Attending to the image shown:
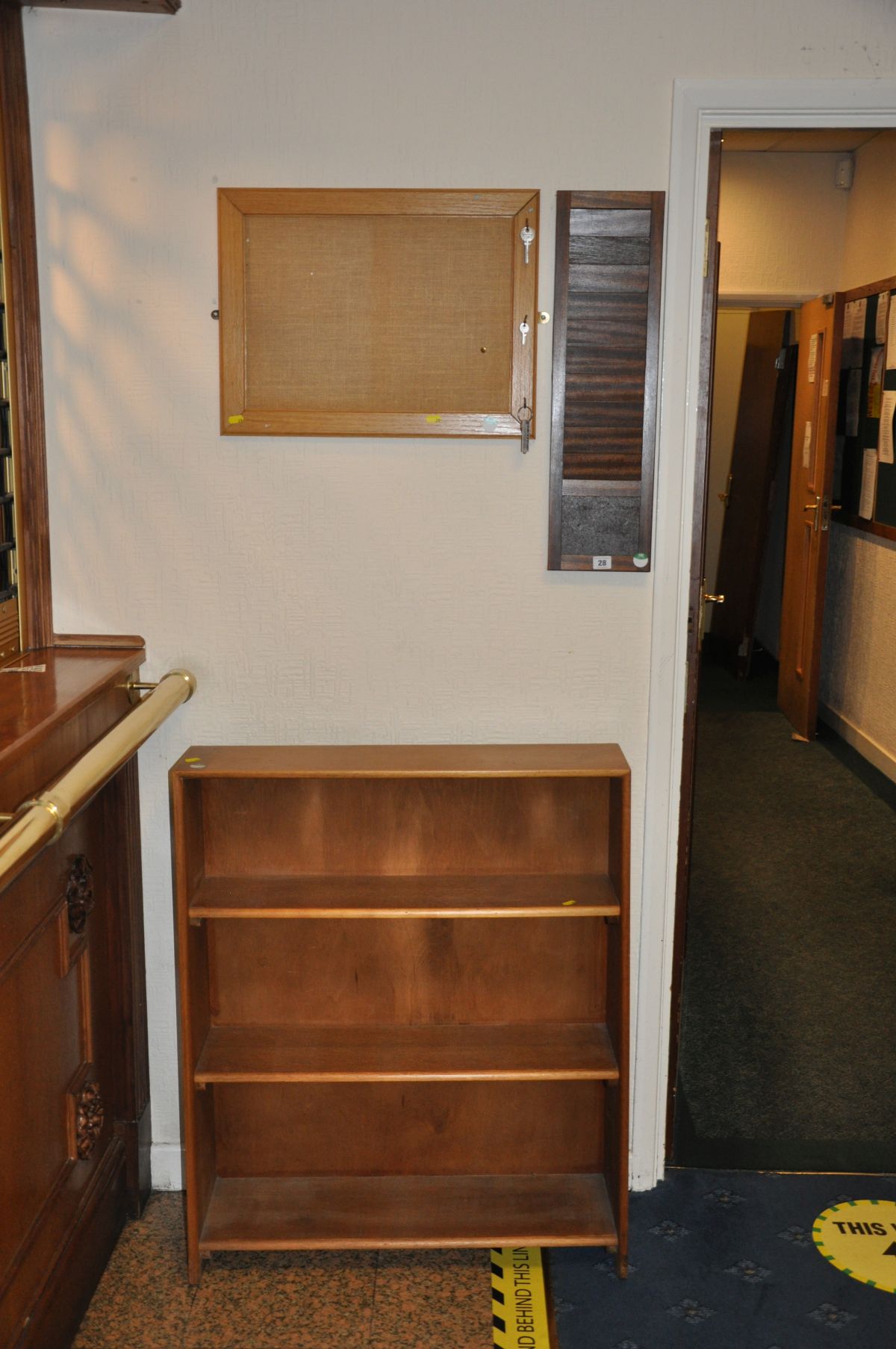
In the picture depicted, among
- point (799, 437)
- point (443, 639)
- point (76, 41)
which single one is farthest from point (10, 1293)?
point (799, 437)

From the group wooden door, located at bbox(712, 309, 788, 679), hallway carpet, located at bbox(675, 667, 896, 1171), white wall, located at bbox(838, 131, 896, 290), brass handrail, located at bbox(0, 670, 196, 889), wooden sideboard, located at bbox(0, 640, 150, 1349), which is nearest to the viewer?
brass handrail, located at bbox(0, 670, 196, 889)

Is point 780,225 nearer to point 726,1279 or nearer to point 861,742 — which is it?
point 861,742

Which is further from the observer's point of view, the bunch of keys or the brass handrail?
the bunch of keys

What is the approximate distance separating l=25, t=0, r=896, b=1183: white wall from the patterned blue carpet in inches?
7.8

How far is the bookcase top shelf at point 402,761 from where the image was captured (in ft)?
8.07

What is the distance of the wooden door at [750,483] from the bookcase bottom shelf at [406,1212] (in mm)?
5335

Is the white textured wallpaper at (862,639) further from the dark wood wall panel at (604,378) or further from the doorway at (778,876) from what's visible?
the dark wood wall panel at (604,378)

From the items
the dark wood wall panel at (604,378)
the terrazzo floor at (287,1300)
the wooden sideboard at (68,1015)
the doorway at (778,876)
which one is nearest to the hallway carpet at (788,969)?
the doorway at (778,876)

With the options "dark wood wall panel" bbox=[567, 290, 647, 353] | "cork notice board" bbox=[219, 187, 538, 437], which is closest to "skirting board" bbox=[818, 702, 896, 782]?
"dark wood wall panel" bbox=[567, 290, 647, 353]

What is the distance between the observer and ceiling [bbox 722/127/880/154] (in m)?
5.64

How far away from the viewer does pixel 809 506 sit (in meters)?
6.14

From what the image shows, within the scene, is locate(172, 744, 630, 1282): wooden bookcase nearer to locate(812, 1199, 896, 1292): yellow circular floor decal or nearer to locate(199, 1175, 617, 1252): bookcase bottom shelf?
locate(199, 1175, 617, 1252): bookcase bottom shelf

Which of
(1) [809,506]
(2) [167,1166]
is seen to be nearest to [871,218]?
(1) [809,506]

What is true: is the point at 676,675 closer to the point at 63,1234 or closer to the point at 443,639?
the point at 443,639
